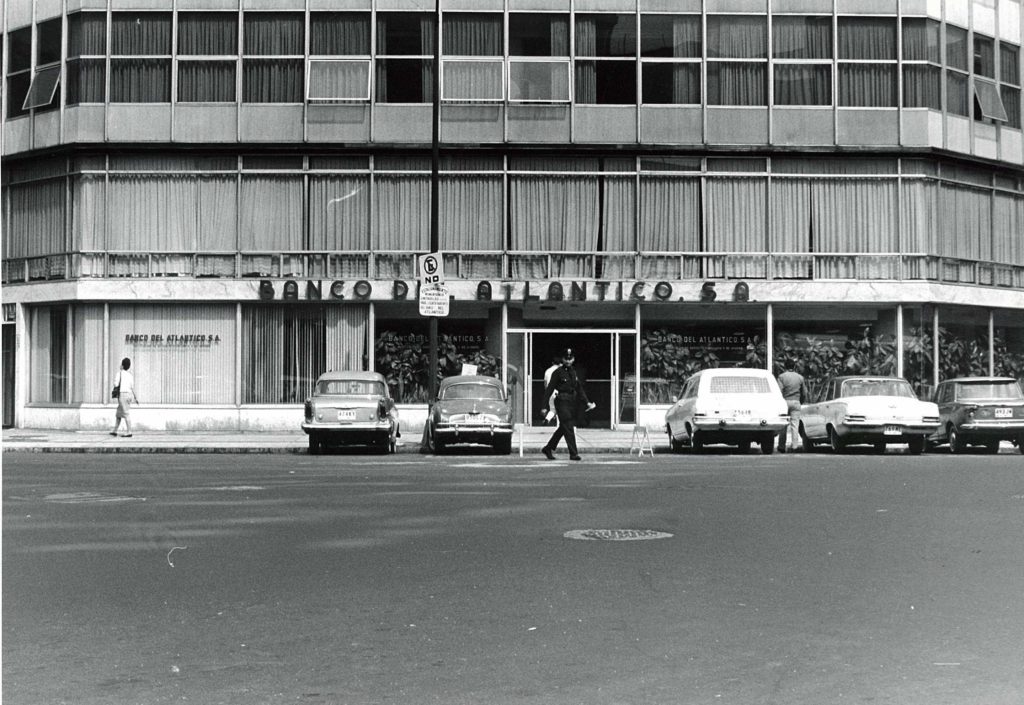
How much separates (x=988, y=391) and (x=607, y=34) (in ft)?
42.2

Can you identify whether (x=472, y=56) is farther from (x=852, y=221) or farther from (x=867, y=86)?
(x=852, y=221)

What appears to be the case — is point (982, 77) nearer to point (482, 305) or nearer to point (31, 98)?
point (482, 305)

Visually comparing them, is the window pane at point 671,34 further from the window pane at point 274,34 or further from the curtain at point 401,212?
the window pane at point 274,34

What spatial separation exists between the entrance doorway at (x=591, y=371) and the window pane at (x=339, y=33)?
25.4 feet

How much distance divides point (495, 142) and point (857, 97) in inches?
346

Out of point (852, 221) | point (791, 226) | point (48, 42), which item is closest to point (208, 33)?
point (48, 42)

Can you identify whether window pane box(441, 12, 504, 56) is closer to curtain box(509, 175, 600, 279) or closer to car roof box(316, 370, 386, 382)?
curtain box(509, 175, 600, 279)

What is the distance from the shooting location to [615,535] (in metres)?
11.4

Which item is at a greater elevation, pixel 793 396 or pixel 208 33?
pixel 208 33

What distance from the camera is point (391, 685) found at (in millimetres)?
6141

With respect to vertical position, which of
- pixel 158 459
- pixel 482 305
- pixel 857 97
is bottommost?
pixel 158 459

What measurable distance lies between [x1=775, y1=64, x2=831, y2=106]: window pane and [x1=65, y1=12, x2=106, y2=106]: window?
1620 cm

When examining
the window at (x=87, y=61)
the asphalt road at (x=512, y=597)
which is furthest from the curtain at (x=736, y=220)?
the asphalt road at (x=512, y=597)

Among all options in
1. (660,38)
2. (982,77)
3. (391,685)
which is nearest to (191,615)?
(391,685)
